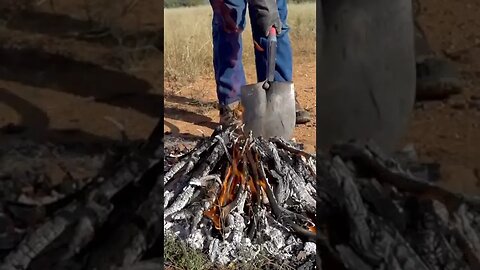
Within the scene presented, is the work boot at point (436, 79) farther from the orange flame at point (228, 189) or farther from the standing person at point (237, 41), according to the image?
the standing person at point (237, 41)

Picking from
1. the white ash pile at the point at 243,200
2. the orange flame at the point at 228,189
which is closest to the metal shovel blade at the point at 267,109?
the white ash pile at the point at 243,200

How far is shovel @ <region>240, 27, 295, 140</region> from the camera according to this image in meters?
4.37

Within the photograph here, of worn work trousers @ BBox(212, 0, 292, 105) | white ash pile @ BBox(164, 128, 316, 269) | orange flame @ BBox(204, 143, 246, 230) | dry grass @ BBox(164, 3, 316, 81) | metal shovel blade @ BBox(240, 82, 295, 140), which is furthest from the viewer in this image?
dry grass @ BBox(164, 3, 316, 81)

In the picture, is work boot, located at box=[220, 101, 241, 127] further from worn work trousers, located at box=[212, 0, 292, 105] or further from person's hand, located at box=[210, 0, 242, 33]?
person's hand, located at box=[210, 0, 242, 33]

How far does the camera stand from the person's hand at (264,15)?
4427 millimetres

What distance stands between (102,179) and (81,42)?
27 centimetres

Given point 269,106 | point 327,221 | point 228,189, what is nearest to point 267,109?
point 269,106

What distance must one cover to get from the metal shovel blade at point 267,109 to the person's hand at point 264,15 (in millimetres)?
305

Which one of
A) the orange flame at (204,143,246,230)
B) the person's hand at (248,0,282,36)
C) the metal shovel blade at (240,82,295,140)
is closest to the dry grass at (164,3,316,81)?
the person's hand at (248,0,282,36)

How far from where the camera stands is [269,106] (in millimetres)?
4375

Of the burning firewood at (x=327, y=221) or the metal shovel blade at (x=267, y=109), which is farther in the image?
the metal shovel blade at (x=267, y=109)

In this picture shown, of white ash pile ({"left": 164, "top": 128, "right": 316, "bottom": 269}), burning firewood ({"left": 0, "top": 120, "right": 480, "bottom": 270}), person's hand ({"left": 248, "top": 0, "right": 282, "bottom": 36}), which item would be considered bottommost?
white ash pile ({"left": 164, "top": 128, "right": 316, "bottom": 269})

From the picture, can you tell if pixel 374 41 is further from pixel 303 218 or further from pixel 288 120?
pixel 288 120

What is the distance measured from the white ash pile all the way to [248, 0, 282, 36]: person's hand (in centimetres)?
105
